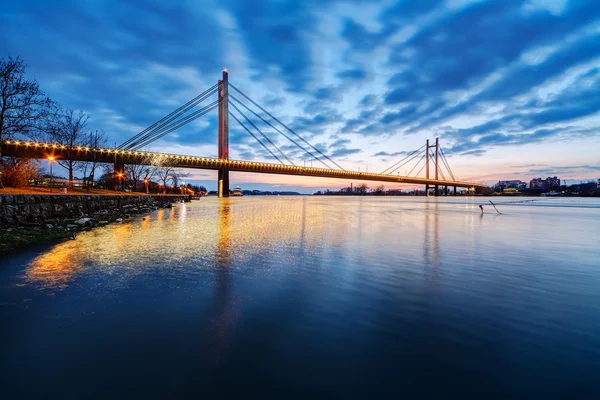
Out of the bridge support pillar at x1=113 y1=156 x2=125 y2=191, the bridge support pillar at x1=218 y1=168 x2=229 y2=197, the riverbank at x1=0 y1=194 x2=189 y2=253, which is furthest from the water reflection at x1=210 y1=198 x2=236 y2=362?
the bridge support pillar at x1=218 y1=168 x2=229 y2=197

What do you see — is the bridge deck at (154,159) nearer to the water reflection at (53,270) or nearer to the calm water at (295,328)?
the water reflection at (53,270)

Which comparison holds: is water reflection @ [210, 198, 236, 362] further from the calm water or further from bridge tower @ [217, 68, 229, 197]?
bridge tower @ [217, 68, 229, 197]

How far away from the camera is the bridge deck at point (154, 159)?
156ft

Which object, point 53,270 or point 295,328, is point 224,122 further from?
point 295,328

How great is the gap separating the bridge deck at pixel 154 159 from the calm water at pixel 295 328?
40.6 metres

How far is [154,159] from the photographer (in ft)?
199

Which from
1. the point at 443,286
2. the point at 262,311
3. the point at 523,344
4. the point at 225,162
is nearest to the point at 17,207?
the point at 262,311

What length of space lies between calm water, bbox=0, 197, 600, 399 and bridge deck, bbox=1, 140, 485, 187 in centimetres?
4060

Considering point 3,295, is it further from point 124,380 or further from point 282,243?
point 282,243

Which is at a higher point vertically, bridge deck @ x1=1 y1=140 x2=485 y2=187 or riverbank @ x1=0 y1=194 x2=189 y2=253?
bridge deck @ x1=1 y1=140 x2=485 y2=187

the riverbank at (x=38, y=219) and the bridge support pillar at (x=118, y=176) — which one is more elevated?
the bridge support pillar at (x=118, y=176)

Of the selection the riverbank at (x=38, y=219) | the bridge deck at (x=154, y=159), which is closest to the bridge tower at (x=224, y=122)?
the bridge deck at (x=154, y=159)

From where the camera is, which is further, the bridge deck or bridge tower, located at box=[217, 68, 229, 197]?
bridge tower, located at box=[217, 68, 229, 197]

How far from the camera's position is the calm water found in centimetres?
285
